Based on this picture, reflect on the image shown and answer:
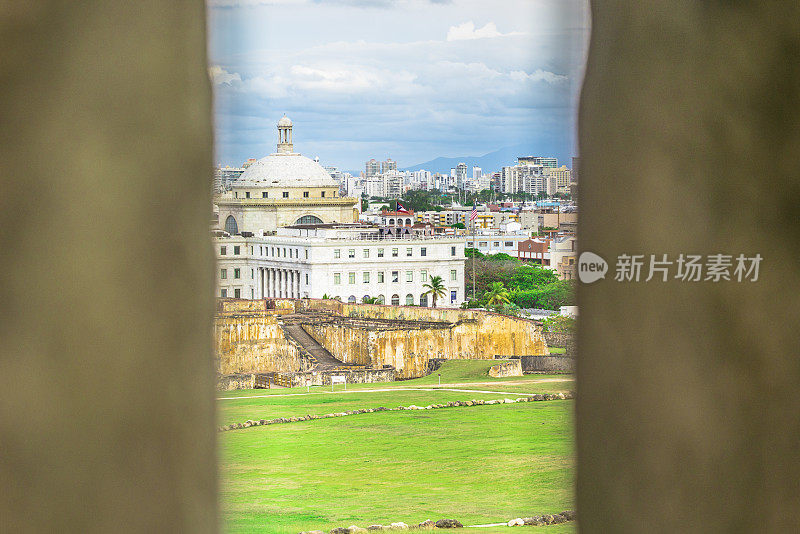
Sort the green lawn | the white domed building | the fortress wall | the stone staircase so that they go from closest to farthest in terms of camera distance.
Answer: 1. the green lawn
2. the fortress wall
3. the stone staircase
4. the white domed building

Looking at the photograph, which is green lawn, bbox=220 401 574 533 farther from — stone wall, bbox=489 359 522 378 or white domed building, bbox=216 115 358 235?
white domed building, bbox=216 115 358 235

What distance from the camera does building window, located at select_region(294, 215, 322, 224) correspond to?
27547 mm

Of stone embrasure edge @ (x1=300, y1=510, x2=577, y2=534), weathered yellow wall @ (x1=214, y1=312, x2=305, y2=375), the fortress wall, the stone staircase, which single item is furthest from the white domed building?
stone embrasure edge @ (x1=300, y1=510, x2=577, y2=534)

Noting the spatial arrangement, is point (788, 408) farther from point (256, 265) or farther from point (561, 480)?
point (256, 265)

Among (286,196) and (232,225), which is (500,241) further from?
(232,225)

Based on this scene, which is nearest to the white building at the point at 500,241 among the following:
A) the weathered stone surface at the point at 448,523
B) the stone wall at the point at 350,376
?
the stone wall at the point at 350,376

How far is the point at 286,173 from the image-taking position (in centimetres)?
2755

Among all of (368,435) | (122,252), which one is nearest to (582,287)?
(122,252)

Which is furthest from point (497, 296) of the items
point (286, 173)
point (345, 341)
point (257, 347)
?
point (286, 173)

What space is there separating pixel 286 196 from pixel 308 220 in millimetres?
1013

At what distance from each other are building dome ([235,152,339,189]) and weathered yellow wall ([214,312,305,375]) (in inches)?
526

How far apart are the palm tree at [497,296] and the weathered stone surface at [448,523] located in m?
13.1

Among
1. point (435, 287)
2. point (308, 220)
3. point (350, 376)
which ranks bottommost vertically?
point (350, 376)

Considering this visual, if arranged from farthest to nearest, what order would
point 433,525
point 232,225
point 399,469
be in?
point 232,225 < point 399,469 < point 433,525
